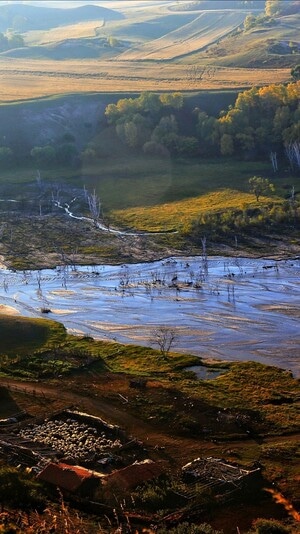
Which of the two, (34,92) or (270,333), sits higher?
(34,92)

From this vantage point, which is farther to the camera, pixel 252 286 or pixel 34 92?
pixel 34 92

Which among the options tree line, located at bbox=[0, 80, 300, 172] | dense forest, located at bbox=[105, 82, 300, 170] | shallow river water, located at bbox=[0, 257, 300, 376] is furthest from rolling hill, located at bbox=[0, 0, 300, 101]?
shallow river water, located at bbox=[0, 257, 300, 376]

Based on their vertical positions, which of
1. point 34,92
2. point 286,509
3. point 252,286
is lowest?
point 286,509

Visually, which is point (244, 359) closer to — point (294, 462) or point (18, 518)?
point (294, 462)

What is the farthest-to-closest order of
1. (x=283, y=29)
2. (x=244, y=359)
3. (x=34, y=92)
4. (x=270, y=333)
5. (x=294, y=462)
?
1. (x=283, y=29)
2. (x=34, y=92)
3. (x=270, y=333)
4. (x=244, y=359)
5. (x=294, y=462)

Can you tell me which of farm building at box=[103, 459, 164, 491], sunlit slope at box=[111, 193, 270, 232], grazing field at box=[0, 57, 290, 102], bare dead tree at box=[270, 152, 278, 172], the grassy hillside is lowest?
farm building at box=[103, 459, 164, 491]

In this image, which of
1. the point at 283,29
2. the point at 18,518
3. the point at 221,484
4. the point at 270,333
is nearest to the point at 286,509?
the point at 221,484

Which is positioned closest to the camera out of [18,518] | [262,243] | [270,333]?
[18,518]

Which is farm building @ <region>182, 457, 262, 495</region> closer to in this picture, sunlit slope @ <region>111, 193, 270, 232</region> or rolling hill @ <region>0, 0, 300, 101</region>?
sunlit slope @ <region>111, 193, 270, 232</region>

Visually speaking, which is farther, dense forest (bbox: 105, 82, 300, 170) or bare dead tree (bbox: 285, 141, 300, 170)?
dense forest (bbox: 105, 82, 300, 170)
